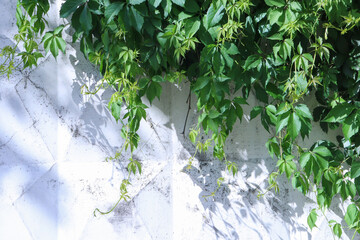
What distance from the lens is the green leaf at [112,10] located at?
143 cm

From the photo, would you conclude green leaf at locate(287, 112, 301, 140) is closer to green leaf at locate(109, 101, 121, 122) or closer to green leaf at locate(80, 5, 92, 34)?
green leaf at locate(109, 101, 121, 122)

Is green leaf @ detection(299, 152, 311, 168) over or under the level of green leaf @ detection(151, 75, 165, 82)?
under

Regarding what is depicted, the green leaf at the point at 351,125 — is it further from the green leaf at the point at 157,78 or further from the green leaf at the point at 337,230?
the green leaf at the point at 157,78

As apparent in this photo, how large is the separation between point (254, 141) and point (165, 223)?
47 cm

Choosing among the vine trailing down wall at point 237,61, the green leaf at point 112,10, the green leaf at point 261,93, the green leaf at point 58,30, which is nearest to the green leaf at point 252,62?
the vine trailing down wall at point 237,61

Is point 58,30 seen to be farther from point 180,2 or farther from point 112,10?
point 180,2

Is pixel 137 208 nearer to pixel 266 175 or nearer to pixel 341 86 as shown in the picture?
pixel 266 175

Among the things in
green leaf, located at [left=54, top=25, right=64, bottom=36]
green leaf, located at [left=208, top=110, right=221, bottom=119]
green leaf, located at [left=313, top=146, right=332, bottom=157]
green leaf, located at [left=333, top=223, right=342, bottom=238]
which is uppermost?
green leaf, located at [left=54, top=25, right=64, bottom=36]

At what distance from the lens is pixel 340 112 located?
1462 millimetres

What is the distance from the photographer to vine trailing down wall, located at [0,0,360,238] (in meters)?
1.42

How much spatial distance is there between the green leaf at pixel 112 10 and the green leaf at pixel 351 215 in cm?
102

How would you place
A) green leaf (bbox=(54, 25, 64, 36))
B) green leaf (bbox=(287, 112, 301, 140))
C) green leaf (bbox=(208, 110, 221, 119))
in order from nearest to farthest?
1. green leaf (bbox=(287, 112, 301, 140))
2. green leaf (bbox=(208, 110, 221, 119))
3. green leaf (bbox=(54, 25, 64, 36))

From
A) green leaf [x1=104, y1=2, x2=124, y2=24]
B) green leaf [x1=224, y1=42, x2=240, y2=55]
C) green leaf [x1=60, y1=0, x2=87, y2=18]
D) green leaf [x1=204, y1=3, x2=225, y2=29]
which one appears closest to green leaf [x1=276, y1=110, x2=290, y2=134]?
green leaf [x1=224, y1=42, x2=240, y2=55]

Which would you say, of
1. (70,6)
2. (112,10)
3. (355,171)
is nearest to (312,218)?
(355,171)
